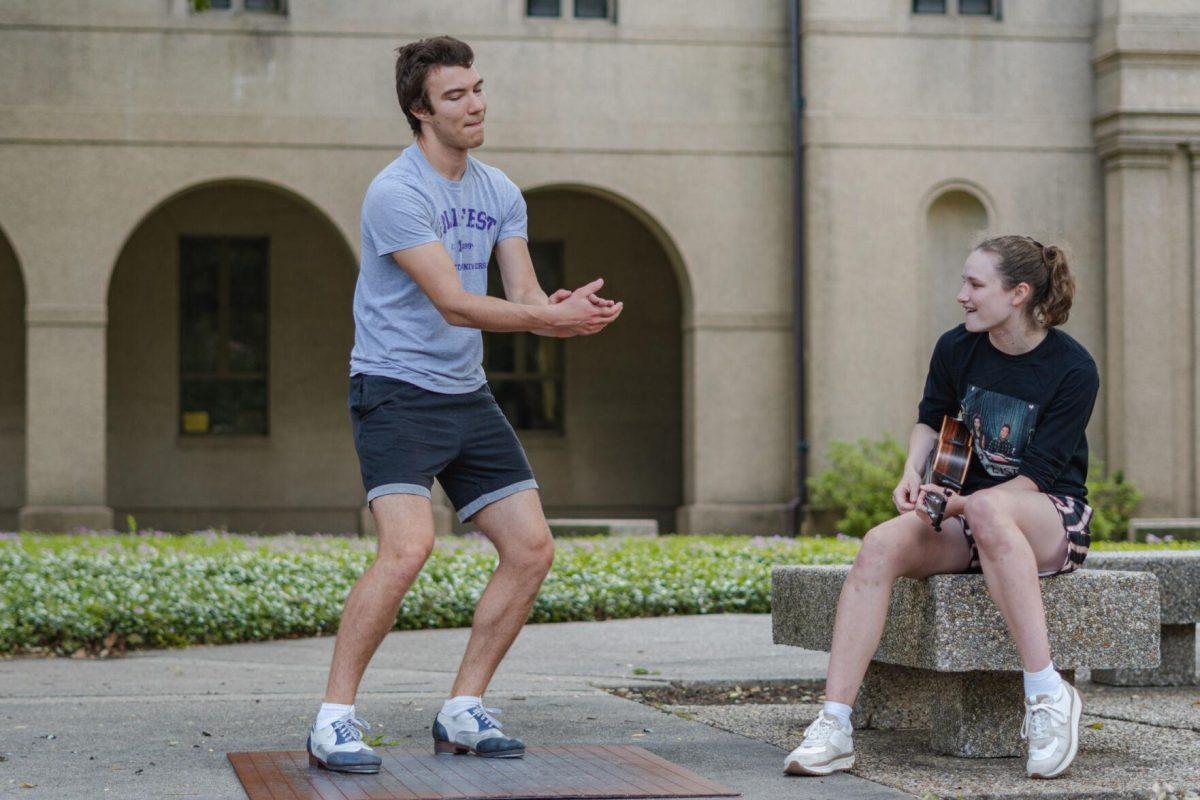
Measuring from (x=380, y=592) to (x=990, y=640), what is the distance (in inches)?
64.3

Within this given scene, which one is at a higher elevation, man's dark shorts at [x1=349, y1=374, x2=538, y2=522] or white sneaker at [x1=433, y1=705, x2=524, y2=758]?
man's dark shorts at [x1=349, y1=374, x2=538, y2=522]

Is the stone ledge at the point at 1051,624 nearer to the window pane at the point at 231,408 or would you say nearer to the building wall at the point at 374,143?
the building wall at the point at 374,143

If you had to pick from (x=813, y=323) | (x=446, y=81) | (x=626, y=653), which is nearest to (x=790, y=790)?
(x=446, y=81)

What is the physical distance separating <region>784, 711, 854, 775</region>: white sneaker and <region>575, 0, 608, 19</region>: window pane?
12.6 meters

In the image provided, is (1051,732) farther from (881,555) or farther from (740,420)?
(740,420)

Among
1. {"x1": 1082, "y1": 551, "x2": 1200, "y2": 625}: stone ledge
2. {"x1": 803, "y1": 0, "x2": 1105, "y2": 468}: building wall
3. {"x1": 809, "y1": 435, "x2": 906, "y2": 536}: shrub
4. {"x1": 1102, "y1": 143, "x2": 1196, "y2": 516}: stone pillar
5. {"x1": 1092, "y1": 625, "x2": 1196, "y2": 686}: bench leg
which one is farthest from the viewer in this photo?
{"x1": 803, "y1": 0, "x2": 1105, "y2": 468}: building wall

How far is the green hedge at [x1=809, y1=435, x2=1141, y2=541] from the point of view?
14992 millimetres

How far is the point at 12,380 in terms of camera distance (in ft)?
58.2

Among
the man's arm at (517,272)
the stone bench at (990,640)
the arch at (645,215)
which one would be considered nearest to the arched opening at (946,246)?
the arch at (645,215)

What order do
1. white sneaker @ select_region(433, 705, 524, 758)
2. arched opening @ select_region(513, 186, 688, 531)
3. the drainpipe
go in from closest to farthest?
1. white sneaker @ select_region(433, 705, 524, 758)
2. the drainpipe
3. arched opening @ select_region(513, 186, 688, 531)

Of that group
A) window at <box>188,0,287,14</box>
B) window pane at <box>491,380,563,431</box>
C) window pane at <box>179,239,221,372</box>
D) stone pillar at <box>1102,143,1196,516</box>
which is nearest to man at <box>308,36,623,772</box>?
window at <box>188,0,287,14</box>

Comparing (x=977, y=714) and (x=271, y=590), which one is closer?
(x=977, y=714)

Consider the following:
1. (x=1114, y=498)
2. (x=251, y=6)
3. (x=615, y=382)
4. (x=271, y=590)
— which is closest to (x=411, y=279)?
(x=271, y=590)

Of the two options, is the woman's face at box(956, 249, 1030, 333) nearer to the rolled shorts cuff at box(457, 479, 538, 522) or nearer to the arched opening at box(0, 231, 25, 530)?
the rolled shorts cuff at box(457, 479, 538, 522)
